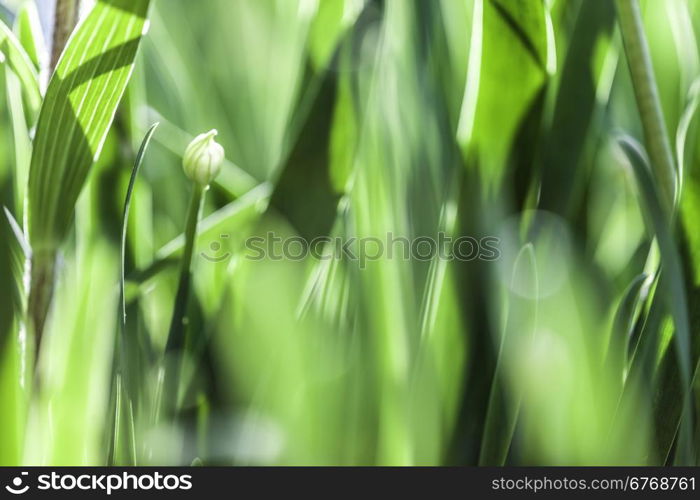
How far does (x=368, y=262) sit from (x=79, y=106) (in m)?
0.27

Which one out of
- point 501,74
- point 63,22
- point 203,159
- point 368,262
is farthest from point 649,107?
point 63,22

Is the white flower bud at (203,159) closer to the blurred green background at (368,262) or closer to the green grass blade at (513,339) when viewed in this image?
the blurred green background at (368,262)

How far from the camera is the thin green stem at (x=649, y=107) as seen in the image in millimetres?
525

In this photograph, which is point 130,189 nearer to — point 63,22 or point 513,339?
point 63,22

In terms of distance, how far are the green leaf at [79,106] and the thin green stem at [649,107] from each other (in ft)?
1.34

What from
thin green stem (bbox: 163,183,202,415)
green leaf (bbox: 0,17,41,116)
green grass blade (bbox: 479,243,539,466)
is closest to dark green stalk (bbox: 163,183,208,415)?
thin green stem (bbox: 163,183,202,415)

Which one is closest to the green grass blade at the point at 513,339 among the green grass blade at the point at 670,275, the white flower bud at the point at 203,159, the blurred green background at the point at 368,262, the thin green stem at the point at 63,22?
the blurred green background at the point at 368,262

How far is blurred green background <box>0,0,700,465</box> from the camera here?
0.53 meters

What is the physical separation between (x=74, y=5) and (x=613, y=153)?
48 cm

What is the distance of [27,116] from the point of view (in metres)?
0.53

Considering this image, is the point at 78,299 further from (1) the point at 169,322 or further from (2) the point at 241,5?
(2) the point at 241,5

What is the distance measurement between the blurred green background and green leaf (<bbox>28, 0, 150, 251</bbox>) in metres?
0.03

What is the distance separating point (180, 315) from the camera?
0.53 m
